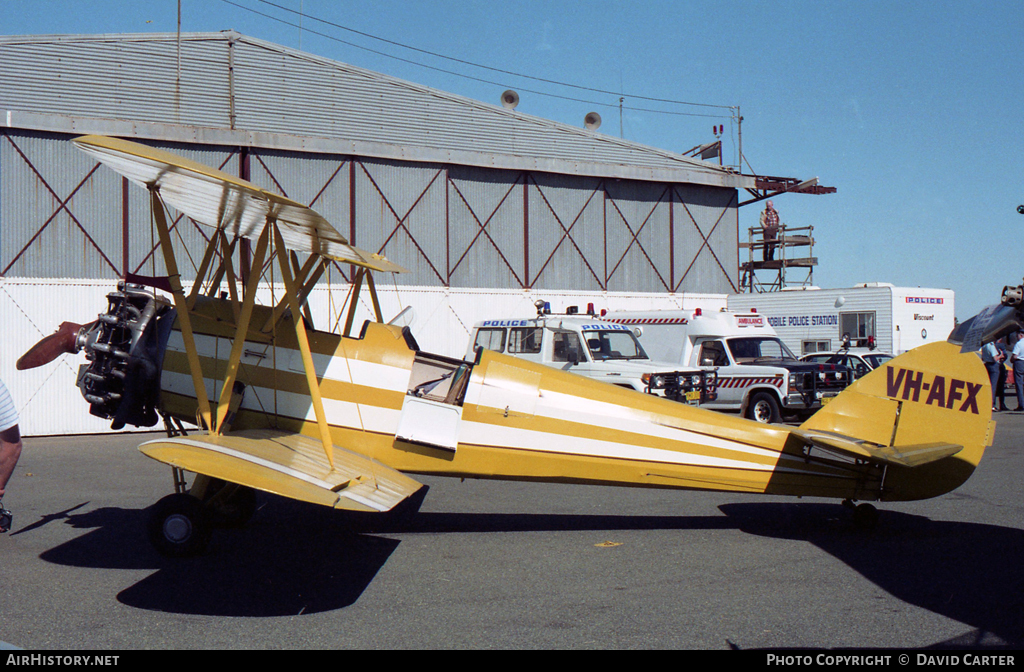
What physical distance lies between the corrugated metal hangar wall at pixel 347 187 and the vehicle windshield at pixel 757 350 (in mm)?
6251

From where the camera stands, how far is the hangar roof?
57.3 feet

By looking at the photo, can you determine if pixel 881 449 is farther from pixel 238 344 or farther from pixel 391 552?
pixel 238 344

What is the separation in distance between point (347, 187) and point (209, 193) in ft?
44.7

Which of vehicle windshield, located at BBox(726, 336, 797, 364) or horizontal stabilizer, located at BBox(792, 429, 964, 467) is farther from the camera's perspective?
vehicle windshield, located at BBox(726, 336, 797, 364)

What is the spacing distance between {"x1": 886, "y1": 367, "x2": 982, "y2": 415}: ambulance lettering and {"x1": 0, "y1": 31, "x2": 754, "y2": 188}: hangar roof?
1529 cm

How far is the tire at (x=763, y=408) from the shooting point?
555 inches

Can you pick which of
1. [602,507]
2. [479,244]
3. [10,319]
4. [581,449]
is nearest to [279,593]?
[581,449]

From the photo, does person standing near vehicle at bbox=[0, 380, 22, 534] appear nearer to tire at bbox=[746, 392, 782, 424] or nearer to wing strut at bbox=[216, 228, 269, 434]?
wing strut at bbox=[216, 228, 269, 434]

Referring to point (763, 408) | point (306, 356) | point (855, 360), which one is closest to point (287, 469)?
point (306, 356)

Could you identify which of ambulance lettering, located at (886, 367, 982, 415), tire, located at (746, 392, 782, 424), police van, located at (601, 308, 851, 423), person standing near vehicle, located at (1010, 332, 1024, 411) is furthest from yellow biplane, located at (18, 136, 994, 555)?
person standing near vehicle, located at (1010, 332, 1024, 411)

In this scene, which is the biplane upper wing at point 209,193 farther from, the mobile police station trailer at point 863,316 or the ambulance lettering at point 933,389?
the mobile police station trailer at point 863,316

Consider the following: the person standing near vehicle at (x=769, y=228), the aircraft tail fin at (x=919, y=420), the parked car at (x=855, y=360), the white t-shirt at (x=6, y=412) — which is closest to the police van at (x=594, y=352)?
the parked car at (x=855, y=360)

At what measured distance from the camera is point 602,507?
25.2 feet

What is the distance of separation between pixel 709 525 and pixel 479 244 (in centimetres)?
1442
